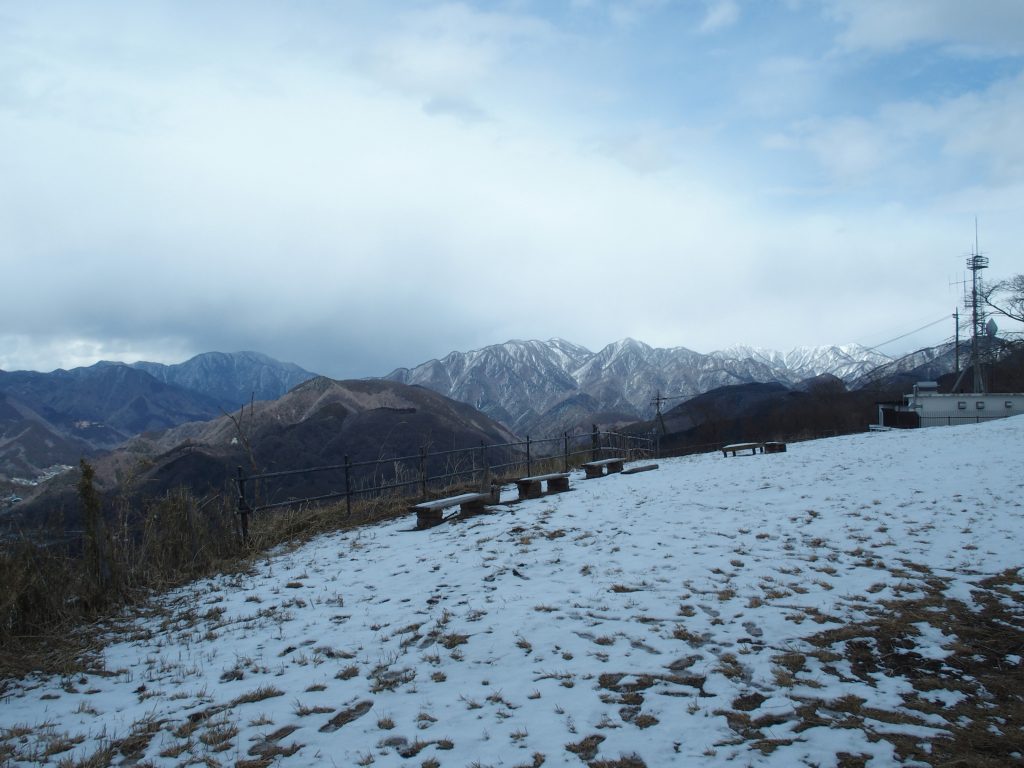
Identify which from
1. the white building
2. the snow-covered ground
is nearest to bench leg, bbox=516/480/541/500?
the snow-covered ground

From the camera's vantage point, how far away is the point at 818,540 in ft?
26.3

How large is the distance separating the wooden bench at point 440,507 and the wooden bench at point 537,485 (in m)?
1.41

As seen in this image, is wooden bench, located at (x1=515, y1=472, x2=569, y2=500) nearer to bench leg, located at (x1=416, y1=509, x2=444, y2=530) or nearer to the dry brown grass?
bench leg, located at (x1=416, y1=509, x2=444, y2=530)

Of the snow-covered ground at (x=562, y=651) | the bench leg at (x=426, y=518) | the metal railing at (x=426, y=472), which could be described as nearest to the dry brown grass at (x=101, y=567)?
the snow-covered ground at (x=562, y=651)

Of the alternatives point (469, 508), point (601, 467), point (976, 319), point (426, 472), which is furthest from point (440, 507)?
point (976, 319)

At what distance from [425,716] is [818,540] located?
6152mm

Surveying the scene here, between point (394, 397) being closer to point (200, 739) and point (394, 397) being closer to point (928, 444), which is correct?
point (928, 444)

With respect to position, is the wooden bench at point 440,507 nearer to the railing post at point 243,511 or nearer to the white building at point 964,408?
the railing post at point 243,511

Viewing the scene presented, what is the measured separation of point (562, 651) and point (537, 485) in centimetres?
830

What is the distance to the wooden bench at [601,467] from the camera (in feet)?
52.6

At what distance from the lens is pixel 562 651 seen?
16.3 ft

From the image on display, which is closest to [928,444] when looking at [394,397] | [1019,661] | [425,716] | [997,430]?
[997,430]

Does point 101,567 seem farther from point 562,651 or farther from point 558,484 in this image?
point 558,484

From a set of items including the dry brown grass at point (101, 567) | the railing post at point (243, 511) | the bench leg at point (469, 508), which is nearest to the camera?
the dry brown grass at point (101, 567)
